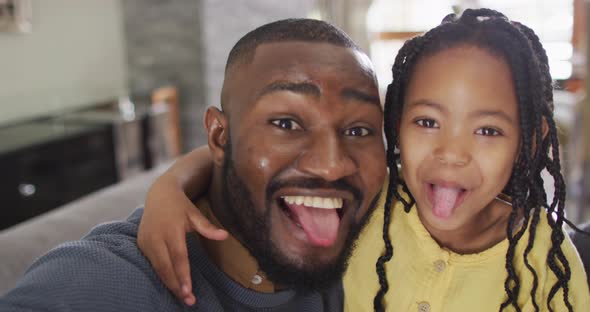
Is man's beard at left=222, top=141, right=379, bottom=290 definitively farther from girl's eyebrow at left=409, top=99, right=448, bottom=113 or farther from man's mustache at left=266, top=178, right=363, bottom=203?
girl's eyebrow at left=409, top=99, right=448, bottom=113

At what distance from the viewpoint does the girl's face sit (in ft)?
3.91

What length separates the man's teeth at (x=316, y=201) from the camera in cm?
113

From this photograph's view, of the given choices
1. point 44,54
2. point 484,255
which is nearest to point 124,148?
point 44,54

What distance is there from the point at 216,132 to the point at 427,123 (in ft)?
1.56

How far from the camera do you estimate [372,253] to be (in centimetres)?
137

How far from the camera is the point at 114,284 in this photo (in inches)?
37.6

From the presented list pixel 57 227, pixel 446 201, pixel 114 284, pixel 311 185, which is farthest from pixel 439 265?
pixel 57 227

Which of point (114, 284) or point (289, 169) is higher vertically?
point (289, 169)

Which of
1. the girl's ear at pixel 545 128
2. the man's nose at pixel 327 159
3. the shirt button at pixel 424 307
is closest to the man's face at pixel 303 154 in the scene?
the man's nose at pixel 327 159

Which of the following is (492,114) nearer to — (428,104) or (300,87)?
(428,104)

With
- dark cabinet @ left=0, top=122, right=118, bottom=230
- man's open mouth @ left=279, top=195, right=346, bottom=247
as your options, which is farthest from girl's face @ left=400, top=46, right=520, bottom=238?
dark cabinet @ left=0, top=122, right=118, bottom=230

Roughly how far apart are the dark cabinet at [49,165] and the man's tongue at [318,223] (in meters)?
2.49

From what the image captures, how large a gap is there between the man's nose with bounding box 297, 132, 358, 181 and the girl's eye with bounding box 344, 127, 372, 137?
0.04 metres

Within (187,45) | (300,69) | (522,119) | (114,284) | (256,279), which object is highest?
(187,45)
